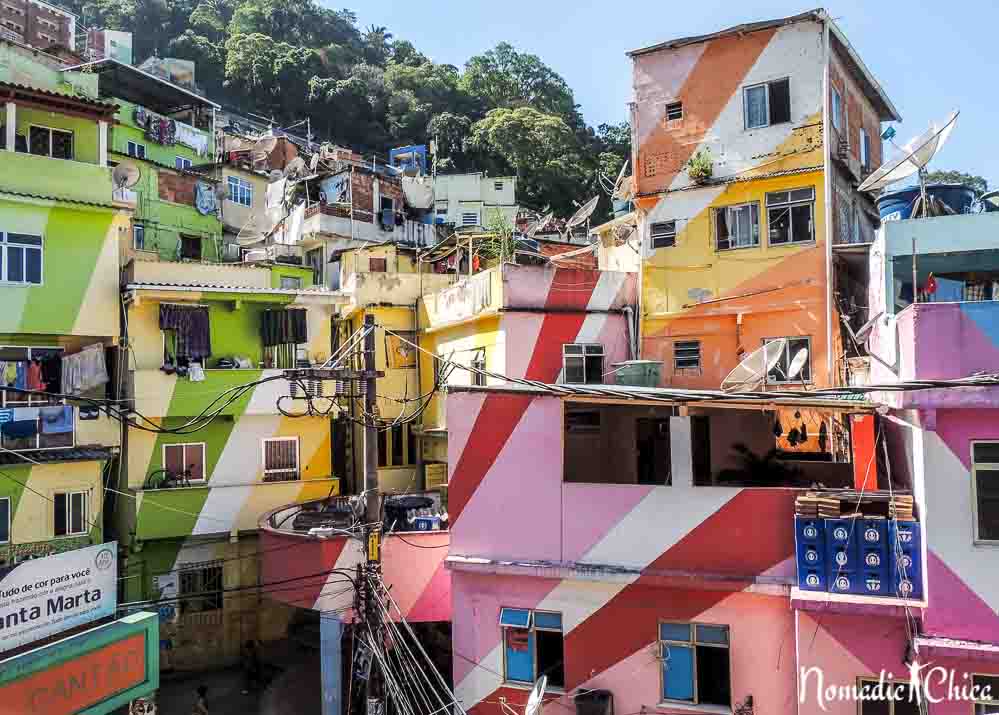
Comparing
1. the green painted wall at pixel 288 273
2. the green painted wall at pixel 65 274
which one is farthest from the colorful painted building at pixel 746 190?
the green painted wall at pixel 65 274

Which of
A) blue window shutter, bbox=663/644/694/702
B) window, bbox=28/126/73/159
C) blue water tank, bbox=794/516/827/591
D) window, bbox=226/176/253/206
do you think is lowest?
blue window shutter, bbox=663/644/694/702

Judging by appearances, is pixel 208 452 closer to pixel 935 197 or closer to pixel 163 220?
pixel 163 220

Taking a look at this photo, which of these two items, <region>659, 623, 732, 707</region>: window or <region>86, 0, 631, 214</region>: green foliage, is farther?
<region>86, 0, 631, 214</region>: green foliage

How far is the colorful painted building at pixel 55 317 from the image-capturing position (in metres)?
18.4

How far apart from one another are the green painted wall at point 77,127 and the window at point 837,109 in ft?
60.2

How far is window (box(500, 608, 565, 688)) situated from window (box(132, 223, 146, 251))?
70.9 feet

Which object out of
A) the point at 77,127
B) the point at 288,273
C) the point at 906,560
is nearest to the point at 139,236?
the point at 288,273

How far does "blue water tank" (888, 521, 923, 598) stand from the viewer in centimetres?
1067

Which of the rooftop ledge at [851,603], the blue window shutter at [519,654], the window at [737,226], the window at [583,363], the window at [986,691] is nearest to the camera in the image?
the window at [986,691]

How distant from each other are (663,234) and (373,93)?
50559 mm

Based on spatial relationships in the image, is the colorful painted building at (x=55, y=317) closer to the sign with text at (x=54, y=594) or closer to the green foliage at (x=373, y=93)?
the sign with text at (x=54, y=594)

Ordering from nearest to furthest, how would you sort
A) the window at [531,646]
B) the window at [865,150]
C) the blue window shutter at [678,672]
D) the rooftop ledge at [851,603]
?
1. the rooftop ledge at [851,603]
2. the blue window shutter at [678,672]
3. the window at [531,646]
4. the window at [865,150]

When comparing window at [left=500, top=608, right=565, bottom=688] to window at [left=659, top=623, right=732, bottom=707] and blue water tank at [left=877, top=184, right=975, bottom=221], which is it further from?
blue water tank at [left=877, top=184, right=975, bottom=221]

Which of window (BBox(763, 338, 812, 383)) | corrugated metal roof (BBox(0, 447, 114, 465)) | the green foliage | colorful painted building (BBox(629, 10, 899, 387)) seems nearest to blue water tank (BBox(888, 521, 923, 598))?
colorful painted building (BBox(629, 10, 899, 387))
